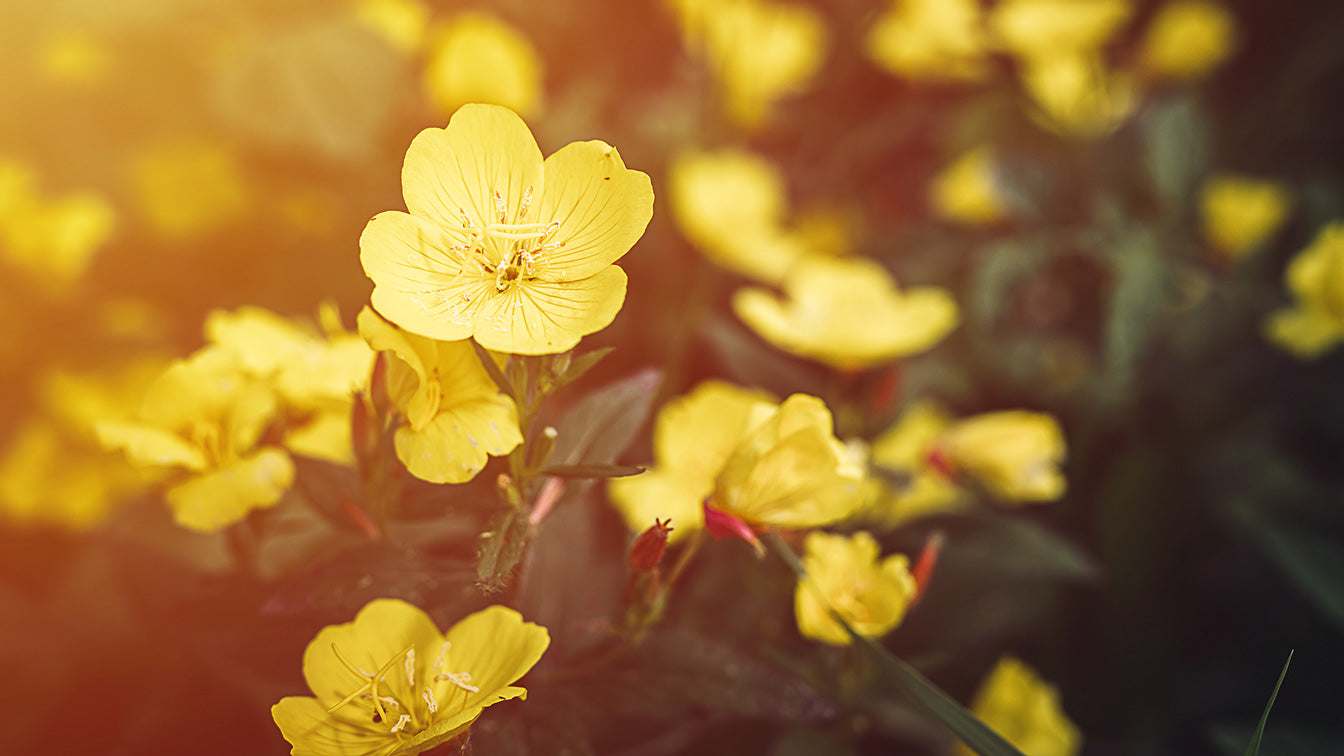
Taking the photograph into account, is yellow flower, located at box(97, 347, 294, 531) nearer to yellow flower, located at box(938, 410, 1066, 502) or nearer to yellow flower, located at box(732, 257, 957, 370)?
yellow flower, located at box(732, 257, 957, 370)

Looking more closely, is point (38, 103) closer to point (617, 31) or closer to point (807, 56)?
point (617, 31)

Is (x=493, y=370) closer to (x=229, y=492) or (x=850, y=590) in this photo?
(x=229, y=492)

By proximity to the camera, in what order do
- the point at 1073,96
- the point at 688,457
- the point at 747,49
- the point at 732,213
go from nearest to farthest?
the point at 688,457 → the point at 1073,96 → the point at 732,213 → the point at 747,49

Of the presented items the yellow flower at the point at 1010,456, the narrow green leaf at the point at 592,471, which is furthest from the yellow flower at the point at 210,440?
the yellow flower at the point at 1010,456

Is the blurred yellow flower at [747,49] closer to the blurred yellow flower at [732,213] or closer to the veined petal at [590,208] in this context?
the blurred yellow flower at [732,213]

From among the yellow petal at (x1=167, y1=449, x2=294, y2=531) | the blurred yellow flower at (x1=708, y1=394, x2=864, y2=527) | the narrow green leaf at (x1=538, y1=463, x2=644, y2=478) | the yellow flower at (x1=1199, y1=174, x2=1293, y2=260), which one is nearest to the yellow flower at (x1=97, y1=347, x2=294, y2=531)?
the yellow petal at (x1=167, y1=449, x2=294, y2=531)

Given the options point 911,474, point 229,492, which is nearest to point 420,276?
point 229,492

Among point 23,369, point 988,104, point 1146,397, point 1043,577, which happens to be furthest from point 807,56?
point 23,369
